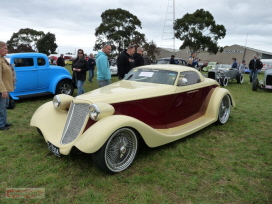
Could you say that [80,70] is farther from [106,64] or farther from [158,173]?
[158,173]

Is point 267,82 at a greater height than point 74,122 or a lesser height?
greater

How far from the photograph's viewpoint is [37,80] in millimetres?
7613

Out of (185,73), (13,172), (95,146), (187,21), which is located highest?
(187,21)

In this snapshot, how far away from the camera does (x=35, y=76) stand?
24.7 feet

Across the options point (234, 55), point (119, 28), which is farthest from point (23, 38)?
point (234, 55)

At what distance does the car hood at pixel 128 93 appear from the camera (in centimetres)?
333

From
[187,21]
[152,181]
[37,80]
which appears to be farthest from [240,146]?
[187,21]

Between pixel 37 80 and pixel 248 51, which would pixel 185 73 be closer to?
pixel 37 80

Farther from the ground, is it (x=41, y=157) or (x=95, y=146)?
(x=95, y=146)

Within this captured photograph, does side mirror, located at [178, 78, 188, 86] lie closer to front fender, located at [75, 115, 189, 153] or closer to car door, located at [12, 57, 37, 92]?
front fender, located at [75, 115, 189, 153]

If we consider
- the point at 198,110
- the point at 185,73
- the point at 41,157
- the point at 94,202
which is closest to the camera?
the point at 94,202

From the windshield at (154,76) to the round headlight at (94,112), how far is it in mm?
1662

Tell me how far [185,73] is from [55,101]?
107 inches

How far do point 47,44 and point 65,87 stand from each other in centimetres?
6048
